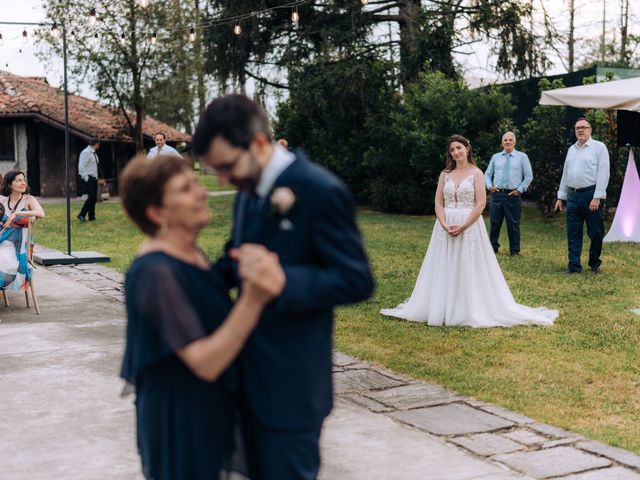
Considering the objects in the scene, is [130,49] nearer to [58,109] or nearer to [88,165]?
[58,109]

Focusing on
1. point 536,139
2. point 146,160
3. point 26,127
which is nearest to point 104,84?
point 26,127

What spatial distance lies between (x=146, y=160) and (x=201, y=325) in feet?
1.68

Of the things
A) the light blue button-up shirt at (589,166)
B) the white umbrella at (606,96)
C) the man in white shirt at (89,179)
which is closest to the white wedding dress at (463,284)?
the light blue button-up shirt at (589,166)

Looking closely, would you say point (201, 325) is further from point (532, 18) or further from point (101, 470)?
point (532, 18)

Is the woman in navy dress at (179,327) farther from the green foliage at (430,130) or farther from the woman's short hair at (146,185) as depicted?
the green foliage at (430,130)

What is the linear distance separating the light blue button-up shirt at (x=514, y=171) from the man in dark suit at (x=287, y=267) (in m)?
11.4

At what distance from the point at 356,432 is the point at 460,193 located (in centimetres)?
404

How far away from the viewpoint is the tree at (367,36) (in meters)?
22.7

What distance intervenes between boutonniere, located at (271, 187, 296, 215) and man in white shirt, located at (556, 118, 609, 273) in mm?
9227

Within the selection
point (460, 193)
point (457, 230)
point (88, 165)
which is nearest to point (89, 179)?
point (88, 165)

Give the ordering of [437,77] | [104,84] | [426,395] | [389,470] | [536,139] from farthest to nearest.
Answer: [104,84], [437,77], [536,139], [426,395], [389,470]

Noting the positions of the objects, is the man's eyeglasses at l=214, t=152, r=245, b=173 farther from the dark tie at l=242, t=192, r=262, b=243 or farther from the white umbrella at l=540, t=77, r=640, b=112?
the white umbrella at l=540, t=77, r=640, b=112

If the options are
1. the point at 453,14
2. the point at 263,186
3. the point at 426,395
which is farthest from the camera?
the point at 453,14

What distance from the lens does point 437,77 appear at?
21.2 meters
